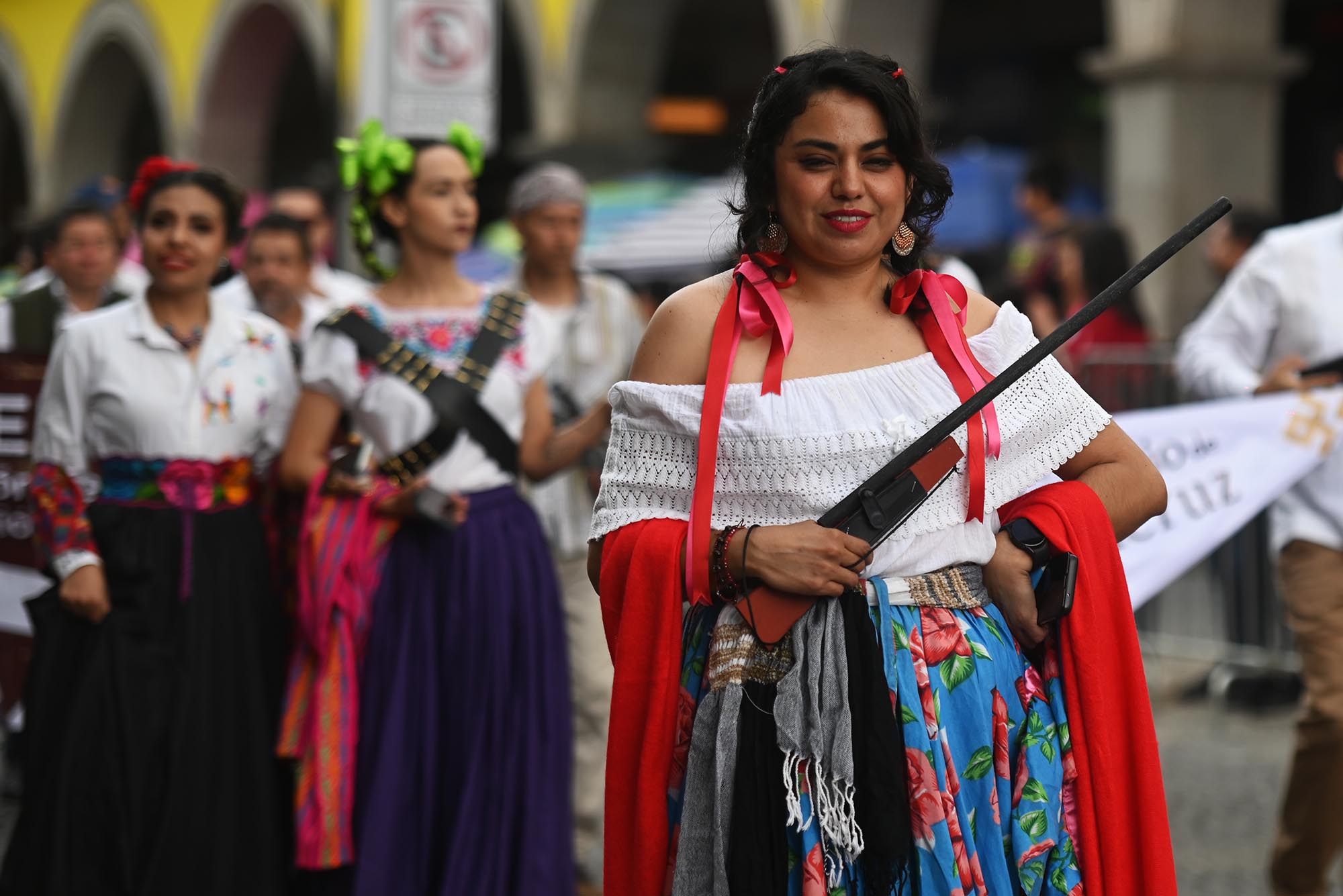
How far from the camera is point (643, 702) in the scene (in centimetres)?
297

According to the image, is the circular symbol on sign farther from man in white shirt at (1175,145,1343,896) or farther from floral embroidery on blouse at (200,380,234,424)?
man in white shirt at (1175,145,1343,896)

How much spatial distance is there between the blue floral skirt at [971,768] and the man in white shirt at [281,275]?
4.90 m

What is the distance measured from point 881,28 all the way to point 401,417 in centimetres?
890

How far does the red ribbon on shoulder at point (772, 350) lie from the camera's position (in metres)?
2.92

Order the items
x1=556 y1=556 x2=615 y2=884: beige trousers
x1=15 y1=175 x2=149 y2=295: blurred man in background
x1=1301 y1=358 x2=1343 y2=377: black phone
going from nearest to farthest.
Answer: x1=1301 y1=358 x2=1343 y2=377: black phone
x1=556 y1=556 x2=615 y2=884: beige trousers
x1=15 y1=175 x2=149 y2=295: blurred man in background

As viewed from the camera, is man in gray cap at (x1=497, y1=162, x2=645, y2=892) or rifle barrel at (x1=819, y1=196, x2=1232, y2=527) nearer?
rifle barrel at (x1=819, y1=196, x2=1232, y2=527)

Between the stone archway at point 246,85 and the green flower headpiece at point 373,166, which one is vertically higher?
the stone archway at point 246,85

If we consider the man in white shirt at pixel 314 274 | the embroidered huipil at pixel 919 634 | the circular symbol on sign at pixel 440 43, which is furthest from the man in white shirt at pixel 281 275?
the embroidered huipil at pixel 919 634

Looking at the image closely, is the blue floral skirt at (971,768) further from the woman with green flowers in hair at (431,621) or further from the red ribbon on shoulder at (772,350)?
the woman with green flowers in hair at (431,621)

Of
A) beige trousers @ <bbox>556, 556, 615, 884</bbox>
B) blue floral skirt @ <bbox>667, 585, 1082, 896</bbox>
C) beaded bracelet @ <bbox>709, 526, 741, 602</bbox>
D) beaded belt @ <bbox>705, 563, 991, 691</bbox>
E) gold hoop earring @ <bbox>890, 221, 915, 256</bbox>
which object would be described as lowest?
beige trousers @ <bbox>556, 556, 615, 884</bbox>

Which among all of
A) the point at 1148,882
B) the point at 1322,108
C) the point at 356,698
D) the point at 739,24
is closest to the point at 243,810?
the point at 356,698

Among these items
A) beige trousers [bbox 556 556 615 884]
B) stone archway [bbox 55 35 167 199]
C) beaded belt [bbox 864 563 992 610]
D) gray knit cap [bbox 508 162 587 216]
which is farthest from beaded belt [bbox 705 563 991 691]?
stone archway [bbox 55 35 167 199]

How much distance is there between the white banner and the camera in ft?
17.2

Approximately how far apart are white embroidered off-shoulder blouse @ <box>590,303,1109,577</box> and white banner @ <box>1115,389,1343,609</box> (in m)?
2.20
